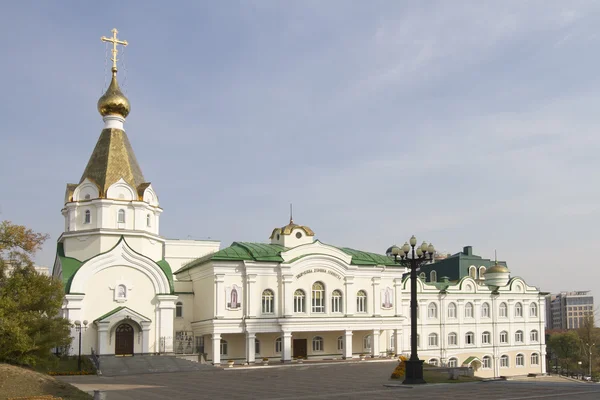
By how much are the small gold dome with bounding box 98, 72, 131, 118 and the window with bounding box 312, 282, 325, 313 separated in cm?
1583

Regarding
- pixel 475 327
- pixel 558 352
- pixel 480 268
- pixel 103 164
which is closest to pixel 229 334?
pixel 103 164

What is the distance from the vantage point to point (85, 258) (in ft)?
128

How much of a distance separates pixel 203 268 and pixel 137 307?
450 centimetres

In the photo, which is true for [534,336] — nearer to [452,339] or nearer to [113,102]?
[452,339]

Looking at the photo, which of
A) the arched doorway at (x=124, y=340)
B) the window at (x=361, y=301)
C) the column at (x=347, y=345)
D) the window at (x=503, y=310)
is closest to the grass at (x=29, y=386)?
the arched doorway at (x=124, y=340)

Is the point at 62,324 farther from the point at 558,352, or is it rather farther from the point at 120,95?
the point at 558,352

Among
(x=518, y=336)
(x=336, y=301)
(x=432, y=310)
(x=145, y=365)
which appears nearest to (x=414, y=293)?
(x=145, y=365)

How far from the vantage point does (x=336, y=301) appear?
4234cm

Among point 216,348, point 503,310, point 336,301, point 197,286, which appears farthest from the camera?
point 503,310

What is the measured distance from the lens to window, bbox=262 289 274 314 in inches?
1588

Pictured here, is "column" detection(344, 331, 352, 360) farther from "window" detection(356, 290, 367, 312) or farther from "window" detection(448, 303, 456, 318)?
"window" detection(448, 303, 456, 318)

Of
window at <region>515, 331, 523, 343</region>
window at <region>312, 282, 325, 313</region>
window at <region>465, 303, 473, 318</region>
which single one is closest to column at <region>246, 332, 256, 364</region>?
window at <region>312, 282, 325, 313</region>

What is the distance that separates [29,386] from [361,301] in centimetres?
2678

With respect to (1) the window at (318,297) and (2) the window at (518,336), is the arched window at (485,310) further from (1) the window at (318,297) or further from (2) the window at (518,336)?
(1) the window at (318,297)
